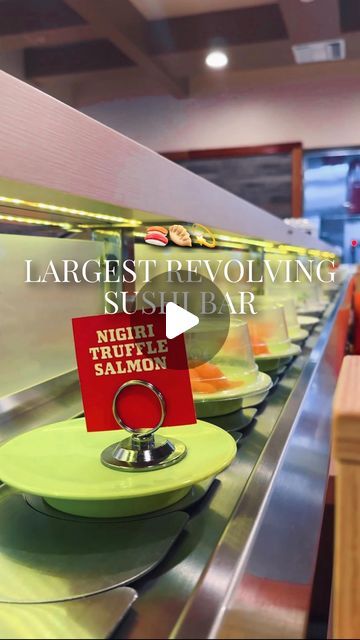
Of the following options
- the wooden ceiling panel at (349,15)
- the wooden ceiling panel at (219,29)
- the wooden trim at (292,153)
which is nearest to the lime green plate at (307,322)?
the wooden ceiling panel at (349,15)

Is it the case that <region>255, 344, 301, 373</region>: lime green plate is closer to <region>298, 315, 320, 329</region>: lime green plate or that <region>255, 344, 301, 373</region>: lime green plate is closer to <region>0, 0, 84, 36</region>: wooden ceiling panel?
<region>298, 315, 320, 329</region>: lime green plate

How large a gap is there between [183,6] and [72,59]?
1441 millimetres

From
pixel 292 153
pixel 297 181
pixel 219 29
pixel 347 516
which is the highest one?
pixel 219 29

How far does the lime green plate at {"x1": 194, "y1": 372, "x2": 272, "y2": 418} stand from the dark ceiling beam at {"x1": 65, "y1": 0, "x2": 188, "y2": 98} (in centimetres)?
413

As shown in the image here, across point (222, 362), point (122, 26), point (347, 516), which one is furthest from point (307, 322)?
point (122, 26)

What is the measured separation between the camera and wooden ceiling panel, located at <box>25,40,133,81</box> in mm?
5477

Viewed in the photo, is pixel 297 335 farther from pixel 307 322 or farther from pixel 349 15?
pixel 349 15

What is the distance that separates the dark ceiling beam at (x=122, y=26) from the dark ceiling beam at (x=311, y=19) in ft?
3.93

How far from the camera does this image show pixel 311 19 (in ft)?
15.3

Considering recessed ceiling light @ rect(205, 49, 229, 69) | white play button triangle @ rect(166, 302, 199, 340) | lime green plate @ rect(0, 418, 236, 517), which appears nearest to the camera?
lime green plate @ rect(0, 418, 236, 517)

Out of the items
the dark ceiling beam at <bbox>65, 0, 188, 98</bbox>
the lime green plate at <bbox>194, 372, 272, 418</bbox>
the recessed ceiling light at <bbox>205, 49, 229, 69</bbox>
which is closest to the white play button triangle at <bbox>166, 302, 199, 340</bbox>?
the lime green plate at <bbox>194, 372, 272, 418</bbox>

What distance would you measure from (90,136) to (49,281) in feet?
2.26

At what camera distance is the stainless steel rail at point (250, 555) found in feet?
1.42

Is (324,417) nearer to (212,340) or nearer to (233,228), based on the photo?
(212,340)
